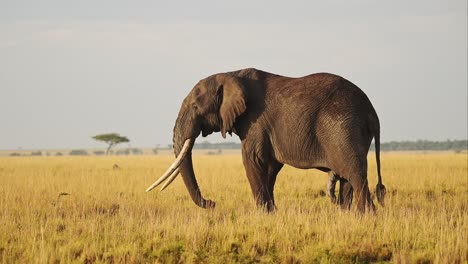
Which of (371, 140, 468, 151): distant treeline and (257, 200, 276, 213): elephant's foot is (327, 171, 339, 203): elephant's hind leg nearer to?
(257, 200, 276, 213): elephant's foot

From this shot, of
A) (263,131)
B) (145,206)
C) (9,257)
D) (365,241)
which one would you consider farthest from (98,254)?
(145,206)

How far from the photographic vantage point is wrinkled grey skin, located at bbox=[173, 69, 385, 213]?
11.2 metres

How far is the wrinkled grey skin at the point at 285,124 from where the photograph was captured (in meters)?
11.2

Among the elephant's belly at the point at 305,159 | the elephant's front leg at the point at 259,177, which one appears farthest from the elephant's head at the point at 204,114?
the elephant's belly at the point at 305,159

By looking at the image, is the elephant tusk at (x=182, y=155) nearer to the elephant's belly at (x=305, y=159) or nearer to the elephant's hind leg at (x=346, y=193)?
the elephant's belly at (x=305, y=159)

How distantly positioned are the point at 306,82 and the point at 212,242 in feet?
12.7

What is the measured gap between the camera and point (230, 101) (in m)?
12.0

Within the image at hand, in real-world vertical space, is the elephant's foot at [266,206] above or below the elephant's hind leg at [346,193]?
below

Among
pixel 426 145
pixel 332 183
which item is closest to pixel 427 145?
pixel 426 145

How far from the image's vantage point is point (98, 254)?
28.2ft

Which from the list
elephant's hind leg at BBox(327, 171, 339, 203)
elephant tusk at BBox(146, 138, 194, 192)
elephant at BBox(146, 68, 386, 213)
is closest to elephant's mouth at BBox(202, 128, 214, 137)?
elephant at BBox(146, 68, 386, 213)

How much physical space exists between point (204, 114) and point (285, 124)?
5.34ft

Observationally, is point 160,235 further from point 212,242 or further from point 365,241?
point 365,241

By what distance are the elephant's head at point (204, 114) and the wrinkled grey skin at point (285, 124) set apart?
0.7 inches
